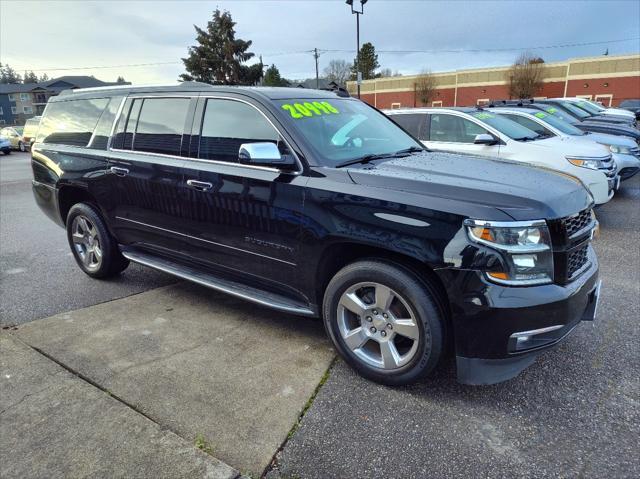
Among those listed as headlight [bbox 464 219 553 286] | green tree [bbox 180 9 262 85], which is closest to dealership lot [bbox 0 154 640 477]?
headlight [bbox 464 219 553 286]

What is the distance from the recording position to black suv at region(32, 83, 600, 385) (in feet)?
8.32

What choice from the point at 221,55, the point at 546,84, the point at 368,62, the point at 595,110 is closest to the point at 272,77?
the point at 221,55

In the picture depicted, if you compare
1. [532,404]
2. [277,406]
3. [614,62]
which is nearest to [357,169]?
[277,406]

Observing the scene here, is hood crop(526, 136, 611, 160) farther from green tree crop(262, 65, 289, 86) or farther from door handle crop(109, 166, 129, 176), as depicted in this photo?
green tree crop(262, 65, 289, 86)

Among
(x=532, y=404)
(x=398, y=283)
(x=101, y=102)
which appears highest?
(x=101, y=102)

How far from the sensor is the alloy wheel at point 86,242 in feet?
16.1

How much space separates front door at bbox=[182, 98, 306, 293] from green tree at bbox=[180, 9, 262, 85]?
49929mm

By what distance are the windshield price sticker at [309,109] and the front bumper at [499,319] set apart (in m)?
1.69

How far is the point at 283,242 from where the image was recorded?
10.7 feet

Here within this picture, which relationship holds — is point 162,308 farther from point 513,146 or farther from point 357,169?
point 513,146

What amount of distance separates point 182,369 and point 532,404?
7.46 ft

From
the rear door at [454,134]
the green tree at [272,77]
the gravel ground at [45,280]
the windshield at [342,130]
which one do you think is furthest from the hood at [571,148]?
the green tree at [272,77]

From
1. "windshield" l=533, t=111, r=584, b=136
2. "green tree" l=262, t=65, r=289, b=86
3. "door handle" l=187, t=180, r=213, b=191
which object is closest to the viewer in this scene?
"door handle" l=187, t=180, r=213, b=191

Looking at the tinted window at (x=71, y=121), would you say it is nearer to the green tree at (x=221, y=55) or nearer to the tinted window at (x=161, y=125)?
the tinted window at (x=161, y=125)
